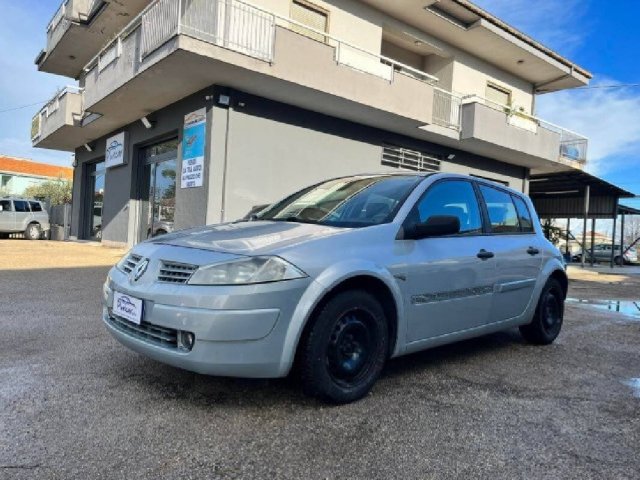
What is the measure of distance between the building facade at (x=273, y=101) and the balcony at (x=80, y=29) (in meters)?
0.08

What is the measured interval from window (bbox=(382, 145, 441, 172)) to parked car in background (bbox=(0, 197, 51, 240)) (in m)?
16.2

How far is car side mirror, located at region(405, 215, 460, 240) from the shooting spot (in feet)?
11.1

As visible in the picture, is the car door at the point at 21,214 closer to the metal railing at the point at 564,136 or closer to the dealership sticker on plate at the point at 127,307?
the metal railing at the point at 564,136

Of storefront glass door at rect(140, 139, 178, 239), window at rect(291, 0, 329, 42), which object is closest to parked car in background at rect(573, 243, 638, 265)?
window at rect(291, 0, 329, 42)

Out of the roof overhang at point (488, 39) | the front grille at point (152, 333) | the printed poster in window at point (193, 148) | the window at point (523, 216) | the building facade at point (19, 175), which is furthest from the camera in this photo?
the building facade at point (19, 175)

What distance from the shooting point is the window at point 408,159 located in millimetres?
13992

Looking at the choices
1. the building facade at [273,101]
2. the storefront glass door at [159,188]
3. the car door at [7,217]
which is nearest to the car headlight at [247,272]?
the building facade at [273,101]

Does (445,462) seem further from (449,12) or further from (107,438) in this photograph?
(449,12)

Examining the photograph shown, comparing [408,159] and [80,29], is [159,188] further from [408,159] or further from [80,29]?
[408,159]

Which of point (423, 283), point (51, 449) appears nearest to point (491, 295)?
point (423, 283)

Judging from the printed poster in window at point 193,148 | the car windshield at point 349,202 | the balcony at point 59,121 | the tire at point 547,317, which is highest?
the balcony at point 59,121

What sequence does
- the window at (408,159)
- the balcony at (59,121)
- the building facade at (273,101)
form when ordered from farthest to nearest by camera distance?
1. the balcony at (59,121)
2. the window at (408,159)
3. the building facade at (273,101)

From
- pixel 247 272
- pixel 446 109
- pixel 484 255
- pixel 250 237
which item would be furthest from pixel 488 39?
pixel 247 272

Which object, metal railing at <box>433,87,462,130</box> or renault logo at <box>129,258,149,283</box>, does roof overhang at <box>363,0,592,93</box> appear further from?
renault logo at <box>129,258,149,283</box>
